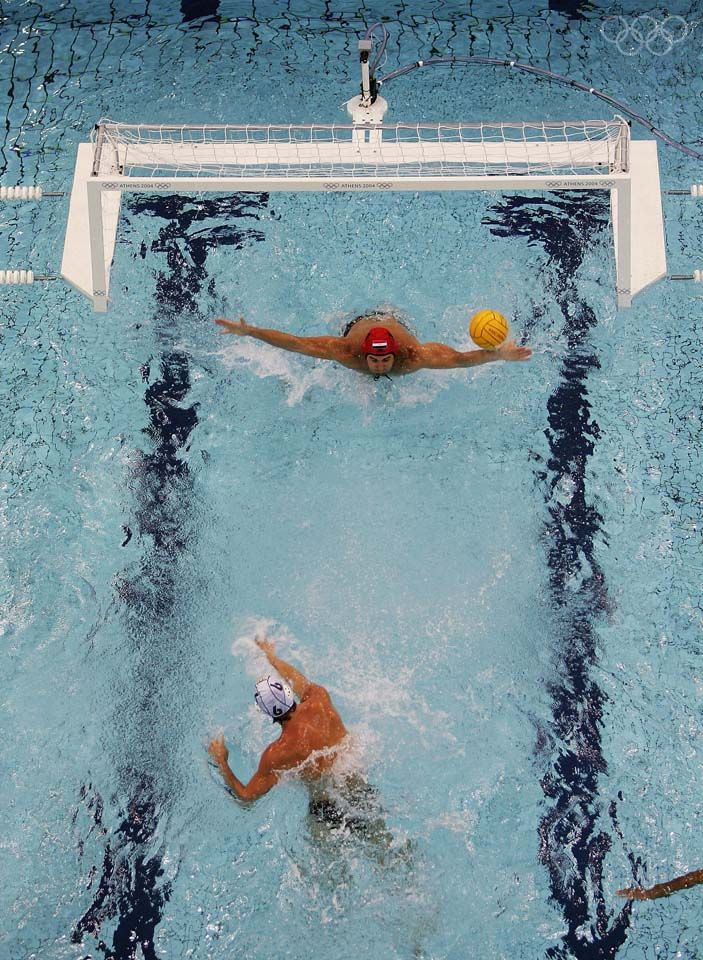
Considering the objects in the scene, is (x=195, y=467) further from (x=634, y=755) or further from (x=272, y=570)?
(x=634, y=755)

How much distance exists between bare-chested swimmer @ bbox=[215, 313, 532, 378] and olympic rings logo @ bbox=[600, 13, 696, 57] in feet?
9.02

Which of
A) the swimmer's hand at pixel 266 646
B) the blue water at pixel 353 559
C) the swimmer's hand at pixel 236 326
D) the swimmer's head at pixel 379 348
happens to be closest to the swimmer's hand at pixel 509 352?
the blue water at pixel 353 559

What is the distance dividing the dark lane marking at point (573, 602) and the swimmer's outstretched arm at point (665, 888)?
0.18 ft

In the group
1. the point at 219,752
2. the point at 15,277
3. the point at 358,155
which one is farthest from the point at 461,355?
the point at 15,277

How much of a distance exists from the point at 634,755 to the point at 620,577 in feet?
2.88

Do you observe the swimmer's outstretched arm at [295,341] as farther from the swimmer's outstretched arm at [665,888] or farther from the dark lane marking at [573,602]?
the swimmer's outstretched arm at [665,888]

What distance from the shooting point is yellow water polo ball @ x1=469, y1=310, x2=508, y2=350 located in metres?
6.61

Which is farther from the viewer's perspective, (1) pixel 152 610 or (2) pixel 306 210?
(2) pixel 306 210

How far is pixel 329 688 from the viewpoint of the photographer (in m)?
6.19

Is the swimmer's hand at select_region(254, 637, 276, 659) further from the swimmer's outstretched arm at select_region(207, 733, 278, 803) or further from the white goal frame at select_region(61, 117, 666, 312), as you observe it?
the white goal frame at select_region(61, 117, 666, 312)

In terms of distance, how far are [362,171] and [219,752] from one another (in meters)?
3.07

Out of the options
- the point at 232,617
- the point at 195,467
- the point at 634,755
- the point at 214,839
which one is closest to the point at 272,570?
the point at 232,617

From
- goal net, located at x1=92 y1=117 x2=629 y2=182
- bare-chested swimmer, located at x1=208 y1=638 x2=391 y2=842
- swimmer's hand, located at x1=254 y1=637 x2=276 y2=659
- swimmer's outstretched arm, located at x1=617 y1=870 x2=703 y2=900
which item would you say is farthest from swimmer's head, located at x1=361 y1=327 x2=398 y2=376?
swimmer's outstretched arm, located at x1=617 y1=870 x2=703 y2=900

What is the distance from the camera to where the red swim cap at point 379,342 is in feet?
21.6
